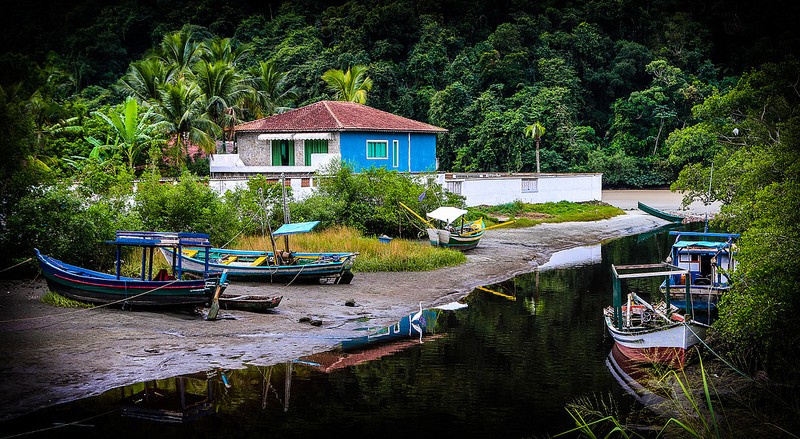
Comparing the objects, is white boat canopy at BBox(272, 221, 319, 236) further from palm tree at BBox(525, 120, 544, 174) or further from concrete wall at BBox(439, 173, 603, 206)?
palm tree at BBox(525, 120, 544, 174)

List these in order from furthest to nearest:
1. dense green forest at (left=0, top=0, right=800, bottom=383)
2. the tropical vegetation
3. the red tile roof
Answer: the red tile roof, dense green forest at (left=0, top=0, right=800, bottom=383), the tropical vegetation

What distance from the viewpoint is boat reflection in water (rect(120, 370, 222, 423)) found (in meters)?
16.0

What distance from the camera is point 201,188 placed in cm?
3105

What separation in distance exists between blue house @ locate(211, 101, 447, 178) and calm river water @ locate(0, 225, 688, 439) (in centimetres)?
2625

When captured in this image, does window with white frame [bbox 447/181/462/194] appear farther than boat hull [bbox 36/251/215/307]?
Yes

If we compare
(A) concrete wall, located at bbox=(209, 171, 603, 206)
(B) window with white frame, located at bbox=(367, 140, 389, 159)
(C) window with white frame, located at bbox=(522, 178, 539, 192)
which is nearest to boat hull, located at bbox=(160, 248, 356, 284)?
(A) concrete wall, located at bbox=(209, 171, 603, 206)

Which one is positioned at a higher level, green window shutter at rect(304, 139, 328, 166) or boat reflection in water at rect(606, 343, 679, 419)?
green window shutter at rect(304, 139, 328, 166)

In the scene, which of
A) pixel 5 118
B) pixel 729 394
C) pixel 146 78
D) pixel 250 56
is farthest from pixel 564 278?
pixel 250 56

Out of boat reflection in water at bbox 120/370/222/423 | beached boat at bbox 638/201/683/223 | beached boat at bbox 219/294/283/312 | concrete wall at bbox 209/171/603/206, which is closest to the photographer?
boat reflection in water at bbox 120/370/222/423

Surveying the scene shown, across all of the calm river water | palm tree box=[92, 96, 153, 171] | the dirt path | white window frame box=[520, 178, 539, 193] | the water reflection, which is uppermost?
palm tree box=[92, 96, 153, 171]

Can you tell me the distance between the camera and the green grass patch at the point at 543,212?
160 ft

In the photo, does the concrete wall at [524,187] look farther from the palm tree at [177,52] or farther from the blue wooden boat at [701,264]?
the blue wooden boat at [701,264]

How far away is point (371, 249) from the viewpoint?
33250 millimetres

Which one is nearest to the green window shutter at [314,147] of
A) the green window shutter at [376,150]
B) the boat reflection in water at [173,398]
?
the green window shutter at [376,150]
